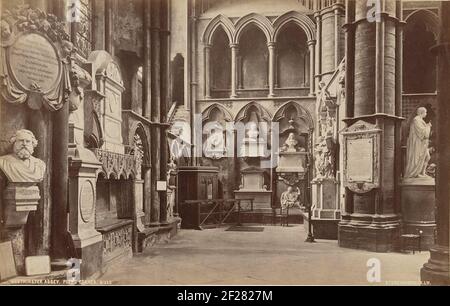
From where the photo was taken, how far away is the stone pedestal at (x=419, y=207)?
28.3 feet

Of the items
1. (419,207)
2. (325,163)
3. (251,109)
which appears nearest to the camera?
(419,207)

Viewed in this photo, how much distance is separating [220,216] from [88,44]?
759 cm

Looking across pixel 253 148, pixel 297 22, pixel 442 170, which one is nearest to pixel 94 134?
pixel 442 170

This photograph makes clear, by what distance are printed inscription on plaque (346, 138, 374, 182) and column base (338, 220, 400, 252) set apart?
35.0 inches

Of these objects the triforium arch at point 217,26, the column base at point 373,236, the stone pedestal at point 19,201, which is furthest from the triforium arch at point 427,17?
the stone pedestal at point 19,201

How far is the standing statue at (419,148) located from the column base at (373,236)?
3.58 feet

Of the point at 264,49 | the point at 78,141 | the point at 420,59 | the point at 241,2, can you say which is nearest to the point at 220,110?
the point at 264,49

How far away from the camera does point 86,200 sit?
5.65 m

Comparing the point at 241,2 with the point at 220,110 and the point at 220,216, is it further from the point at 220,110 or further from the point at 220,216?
the point at 220,216

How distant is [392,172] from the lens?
864 cm

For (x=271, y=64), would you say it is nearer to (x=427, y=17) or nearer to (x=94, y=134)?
(x=427, y=17)

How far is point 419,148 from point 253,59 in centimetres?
920

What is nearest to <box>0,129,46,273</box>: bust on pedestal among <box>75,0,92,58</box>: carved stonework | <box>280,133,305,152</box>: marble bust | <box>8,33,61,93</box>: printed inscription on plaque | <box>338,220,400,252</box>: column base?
<box>8,33,61,93</box>: printed inscription on plaque

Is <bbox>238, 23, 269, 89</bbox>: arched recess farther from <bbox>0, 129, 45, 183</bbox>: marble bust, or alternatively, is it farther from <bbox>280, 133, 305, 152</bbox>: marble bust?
<bbox>0, 129, 45, 183</bbox>: marble bust
